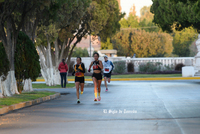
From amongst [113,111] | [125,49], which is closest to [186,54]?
[125,49]

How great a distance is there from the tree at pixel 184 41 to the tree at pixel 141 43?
556 centimetres

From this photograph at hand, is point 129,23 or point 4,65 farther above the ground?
point 129,23

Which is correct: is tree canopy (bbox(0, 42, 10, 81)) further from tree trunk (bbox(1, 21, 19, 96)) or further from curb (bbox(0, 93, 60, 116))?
curb (bbox(0, 93, 60, 116))

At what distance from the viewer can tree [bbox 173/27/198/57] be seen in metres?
88.1

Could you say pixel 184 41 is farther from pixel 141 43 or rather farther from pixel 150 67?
pixel 150 67

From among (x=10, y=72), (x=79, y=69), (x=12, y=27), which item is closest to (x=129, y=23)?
(x=12, y=27)

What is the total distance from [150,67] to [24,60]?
30.4 metres

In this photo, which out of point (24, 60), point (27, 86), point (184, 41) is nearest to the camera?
point (24, 60)

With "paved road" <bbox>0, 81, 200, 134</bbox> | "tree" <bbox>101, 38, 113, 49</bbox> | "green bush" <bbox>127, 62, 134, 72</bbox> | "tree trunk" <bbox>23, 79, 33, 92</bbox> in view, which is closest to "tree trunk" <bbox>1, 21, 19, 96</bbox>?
"tree trunk" <bbox>23, 79, 33, 92</bbox>

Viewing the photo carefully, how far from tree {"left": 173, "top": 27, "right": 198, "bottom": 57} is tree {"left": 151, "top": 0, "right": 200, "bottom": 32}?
52759 mm

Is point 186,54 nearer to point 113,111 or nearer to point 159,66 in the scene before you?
point 159,66

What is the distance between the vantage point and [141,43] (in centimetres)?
8219

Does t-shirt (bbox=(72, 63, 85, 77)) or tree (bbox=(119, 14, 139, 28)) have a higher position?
tree (bbox=(119, 14, 139, 28))

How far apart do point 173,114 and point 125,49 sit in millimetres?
72256
